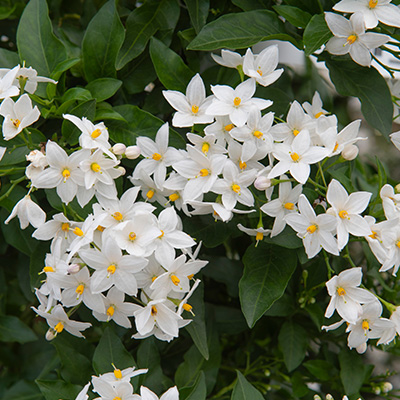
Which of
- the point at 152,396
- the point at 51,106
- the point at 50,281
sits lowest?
the point at 152,396

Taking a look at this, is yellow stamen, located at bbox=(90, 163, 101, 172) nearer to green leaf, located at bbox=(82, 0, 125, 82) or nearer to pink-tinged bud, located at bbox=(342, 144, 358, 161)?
green leaf, located at bbox=(82, 0, 125, 82)

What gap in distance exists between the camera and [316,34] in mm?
710

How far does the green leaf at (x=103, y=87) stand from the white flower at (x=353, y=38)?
1.08ft

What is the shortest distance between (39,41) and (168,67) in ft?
0.70

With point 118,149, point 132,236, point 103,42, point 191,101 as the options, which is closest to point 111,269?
point 132,236

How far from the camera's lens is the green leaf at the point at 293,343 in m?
0.83

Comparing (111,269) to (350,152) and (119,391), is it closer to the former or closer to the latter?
(119,391)

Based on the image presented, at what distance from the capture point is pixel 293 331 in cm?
87

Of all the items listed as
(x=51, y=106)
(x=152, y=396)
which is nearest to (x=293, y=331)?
(x=152, y=396)

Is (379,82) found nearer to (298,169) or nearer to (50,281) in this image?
(298,169)

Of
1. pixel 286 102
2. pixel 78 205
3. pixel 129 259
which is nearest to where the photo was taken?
pixel 129 259

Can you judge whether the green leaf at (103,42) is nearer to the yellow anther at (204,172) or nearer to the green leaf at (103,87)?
the green leaf at (103,87)

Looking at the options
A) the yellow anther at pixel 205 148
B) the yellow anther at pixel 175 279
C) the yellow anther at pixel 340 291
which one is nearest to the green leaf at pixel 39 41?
the yellow anther at pixel 205 148

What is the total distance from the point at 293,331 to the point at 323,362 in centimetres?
8
